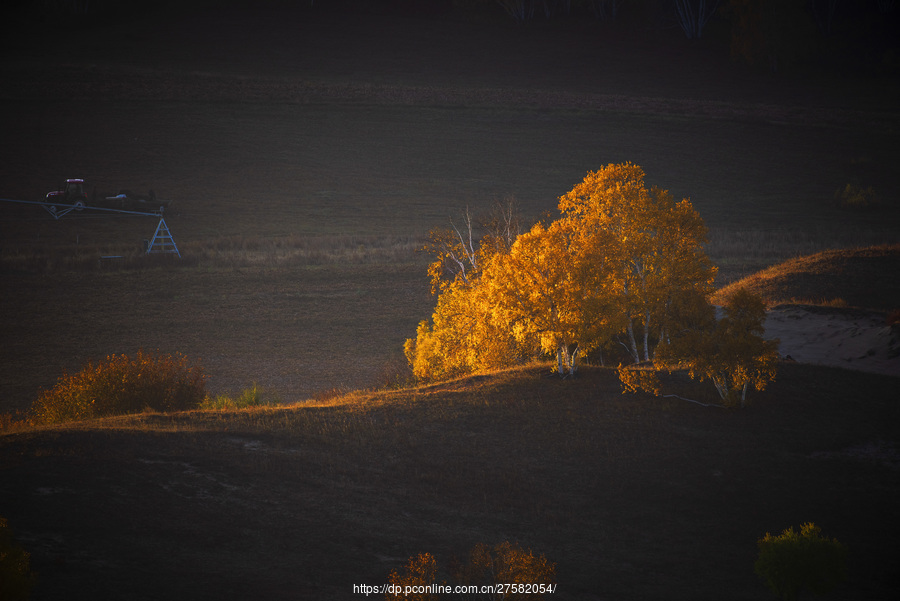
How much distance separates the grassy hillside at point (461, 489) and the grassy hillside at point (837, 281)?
13633mm

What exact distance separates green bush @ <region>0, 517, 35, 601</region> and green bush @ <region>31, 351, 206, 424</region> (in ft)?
53.3

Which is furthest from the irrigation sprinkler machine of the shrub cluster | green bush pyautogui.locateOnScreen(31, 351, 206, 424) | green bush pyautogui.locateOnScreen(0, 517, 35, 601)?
green bush pyautogui.locateOnScreen(0, 517, 35, 601)

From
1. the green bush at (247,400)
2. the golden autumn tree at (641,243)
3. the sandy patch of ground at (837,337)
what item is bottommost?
the green bush at (247,400)

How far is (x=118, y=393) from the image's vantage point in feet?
89.6

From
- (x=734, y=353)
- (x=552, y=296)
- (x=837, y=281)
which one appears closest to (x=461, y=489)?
(x=552, y=296)

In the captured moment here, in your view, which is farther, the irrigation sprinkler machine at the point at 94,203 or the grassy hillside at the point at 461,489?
the irrigation sprinkler machine at the point at 94,203

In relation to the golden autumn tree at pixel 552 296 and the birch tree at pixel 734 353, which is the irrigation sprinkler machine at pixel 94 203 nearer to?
the golden autumn tree at pixel 552 296

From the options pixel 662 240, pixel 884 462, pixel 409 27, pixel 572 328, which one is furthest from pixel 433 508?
pixel 409 27

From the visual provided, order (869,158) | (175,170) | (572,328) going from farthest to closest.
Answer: (869,158) → (175,170) → (572,328)

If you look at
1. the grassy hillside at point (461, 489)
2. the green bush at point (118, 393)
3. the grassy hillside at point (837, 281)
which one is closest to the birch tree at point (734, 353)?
the grassy hillside at point (461, 489)

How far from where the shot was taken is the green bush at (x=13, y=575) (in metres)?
10.5

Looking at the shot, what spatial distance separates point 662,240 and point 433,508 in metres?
18.9

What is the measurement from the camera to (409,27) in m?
118

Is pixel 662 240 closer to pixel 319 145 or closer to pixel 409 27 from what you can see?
pixel 319 145
